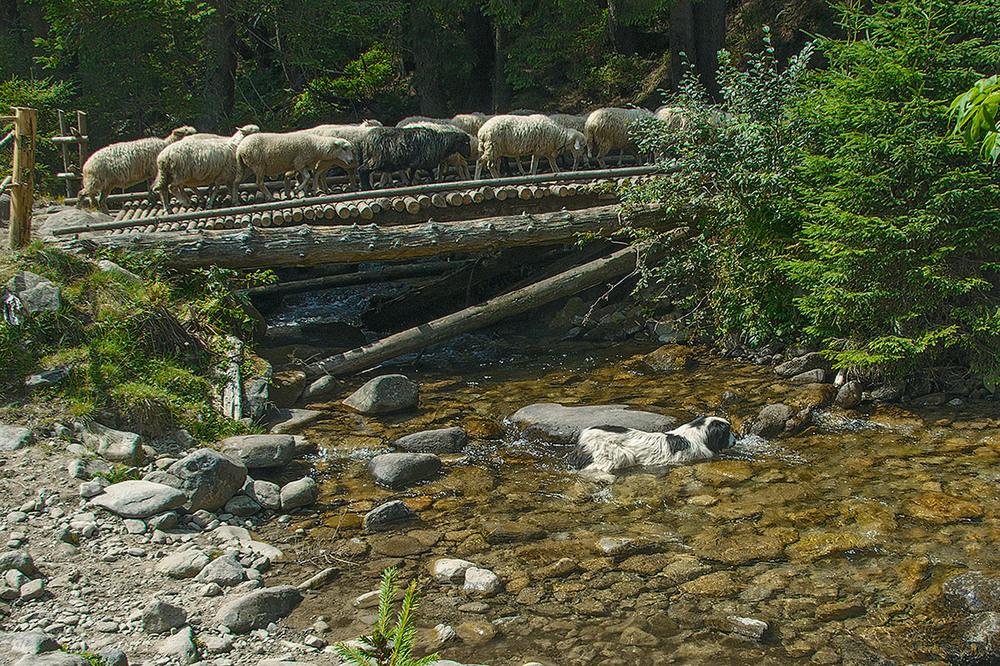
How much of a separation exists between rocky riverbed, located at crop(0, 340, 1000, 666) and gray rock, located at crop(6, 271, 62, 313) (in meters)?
1.63

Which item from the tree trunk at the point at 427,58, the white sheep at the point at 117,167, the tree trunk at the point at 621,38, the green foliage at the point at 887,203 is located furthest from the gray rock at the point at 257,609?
the tree trunk at the point at 621,38

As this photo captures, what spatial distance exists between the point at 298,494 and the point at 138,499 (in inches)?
46.6

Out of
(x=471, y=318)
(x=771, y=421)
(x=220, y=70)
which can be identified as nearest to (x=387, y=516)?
(x=771, y=421)

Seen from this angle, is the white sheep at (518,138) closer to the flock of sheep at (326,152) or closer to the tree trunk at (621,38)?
the flock of sheep at (326,152)

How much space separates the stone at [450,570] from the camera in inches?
206

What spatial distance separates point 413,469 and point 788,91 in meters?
6.43

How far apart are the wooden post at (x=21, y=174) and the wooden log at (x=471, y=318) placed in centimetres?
334

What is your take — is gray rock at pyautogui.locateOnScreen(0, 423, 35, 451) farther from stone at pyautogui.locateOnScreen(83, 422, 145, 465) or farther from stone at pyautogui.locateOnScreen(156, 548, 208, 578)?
stone at pyautogui.locateOnScreen(156, 548, 208, 578)

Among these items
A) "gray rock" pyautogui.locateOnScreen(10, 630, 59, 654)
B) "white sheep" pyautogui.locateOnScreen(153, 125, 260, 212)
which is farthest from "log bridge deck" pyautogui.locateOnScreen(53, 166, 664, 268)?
"gray rock" pyautogui.locateOnScreen(10, 630, 59, 654)

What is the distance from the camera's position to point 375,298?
14289 mm

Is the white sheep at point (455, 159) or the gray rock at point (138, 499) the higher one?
the white sheep at point (455, 159)

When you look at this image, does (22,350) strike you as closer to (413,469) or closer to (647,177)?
(413,469)

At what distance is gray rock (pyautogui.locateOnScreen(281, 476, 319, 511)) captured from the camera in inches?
251

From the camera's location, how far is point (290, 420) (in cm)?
844
